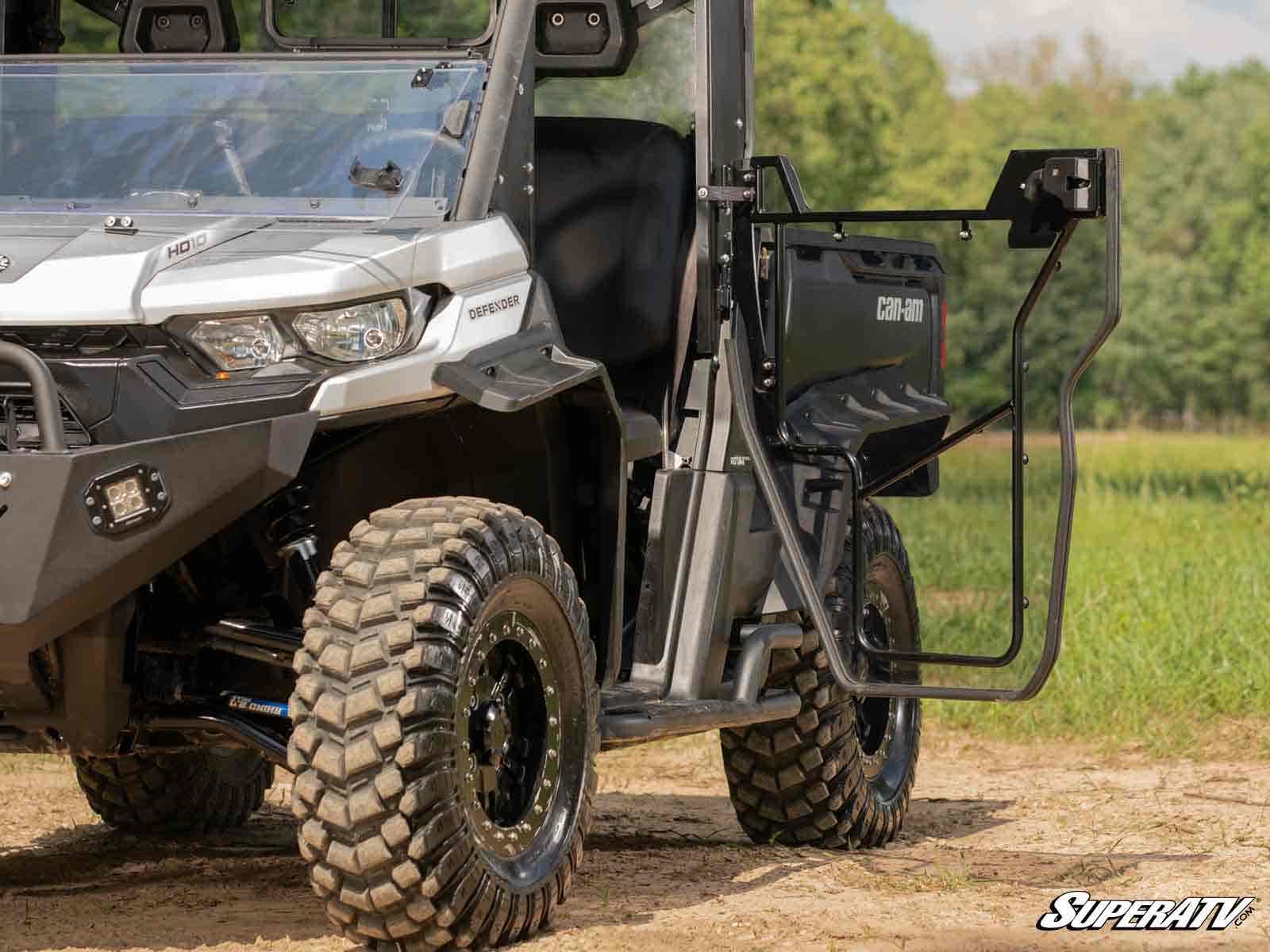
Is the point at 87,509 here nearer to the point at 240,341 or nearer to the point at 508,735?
the point at 240,341

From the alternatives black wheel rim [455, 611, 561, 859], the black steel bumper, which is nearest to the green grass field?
black wheel rim [455, 611, 561, 859]

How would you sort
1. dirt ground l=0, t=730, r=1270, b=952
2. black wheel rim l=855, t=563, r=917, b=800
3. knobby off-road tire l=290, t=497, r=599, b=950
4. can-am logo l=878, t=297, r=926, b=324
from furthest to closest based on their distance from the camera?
black wheel rim l=855, t=563, r=917, b=800 < can-am logo l=878, t=297, r=926, b=324 < dirt ground l=0, t=730, r=1270, b=952 < knobby off-road tire l=290, t=497, r=599, b=950

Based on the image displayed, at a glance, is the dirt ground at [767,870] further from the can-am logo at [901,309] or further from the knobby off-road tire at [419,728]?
the can-am logo at [901,309]

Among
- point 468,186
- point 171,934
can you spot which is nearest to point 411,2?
point 468,186

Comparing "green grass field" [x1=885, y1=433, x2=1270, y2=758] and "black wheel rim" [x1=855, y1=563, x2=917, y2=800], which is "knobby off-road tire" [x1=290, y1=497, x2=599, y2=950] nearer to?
"green grass field" [x1=885, y1=433, x2=1270, y2=758]

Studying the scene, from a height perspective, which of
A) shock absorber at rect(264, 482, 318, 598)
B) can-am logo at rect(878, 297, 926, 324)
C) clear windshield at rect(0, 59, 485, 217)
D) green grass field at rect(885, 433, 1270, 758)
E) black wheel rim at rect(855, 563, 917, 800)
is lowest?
green grass field at rect(885, 433, 1270, 758)

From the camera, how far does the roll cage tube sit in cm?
571

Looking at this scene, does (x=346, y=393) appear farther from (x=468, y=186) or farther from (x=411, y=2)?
(x=411, y=2)

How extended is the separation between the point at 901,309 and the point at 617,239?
1.25 meters

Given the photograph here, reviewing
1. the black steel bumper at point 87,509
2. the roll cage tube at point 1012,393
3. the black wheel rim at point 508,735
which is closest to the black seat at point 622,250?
the roll cage tube at point 1012,393

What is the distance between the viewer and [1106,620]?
11422mm

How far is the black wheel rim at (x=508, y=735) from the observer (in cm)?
490

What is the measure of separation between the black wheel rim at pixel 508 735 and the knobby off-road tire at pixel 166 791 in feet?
7.48

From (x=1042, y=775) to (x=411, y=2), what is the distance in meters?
4.20
